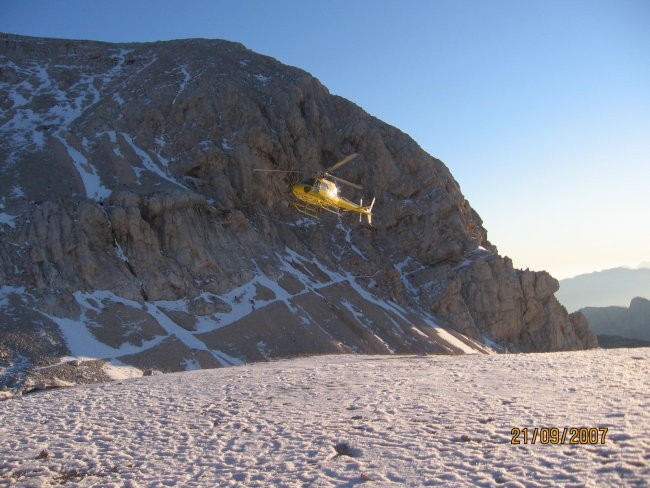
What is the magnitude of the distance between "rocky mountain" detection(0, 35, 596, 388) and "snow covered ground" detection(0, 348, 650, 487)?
2301 centimetres

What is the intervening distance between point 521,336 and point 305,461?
66026 millimetres

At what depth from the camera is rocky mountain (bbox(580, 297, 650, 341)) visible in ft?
481

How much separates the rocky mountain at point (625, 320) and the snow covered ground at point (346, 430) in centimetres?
15048

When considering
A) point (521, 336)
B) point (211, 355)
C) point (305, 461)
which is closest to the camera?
point (305, 461)

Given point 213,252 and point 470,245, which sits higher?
point 470,245

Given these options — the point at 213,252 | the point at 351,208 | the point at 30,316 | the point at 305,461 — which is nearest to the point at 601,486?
the point at 305,461

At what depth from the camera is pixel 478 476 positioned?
863cm

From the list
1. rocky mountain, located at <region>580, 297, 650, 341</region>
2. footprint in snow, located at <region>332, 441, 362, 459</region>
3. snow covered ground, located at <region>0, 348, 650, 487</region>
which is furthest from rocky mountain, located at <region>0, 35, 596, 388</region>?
rocky mountain, located at <region>580, 297, 650, 341</region>

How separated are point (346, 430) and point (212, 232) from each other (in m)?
46.2

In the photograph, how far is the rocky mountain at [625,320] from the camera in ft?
481

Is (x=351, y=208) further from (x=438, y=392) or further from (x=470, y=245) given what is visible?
(x=470, y=245)
